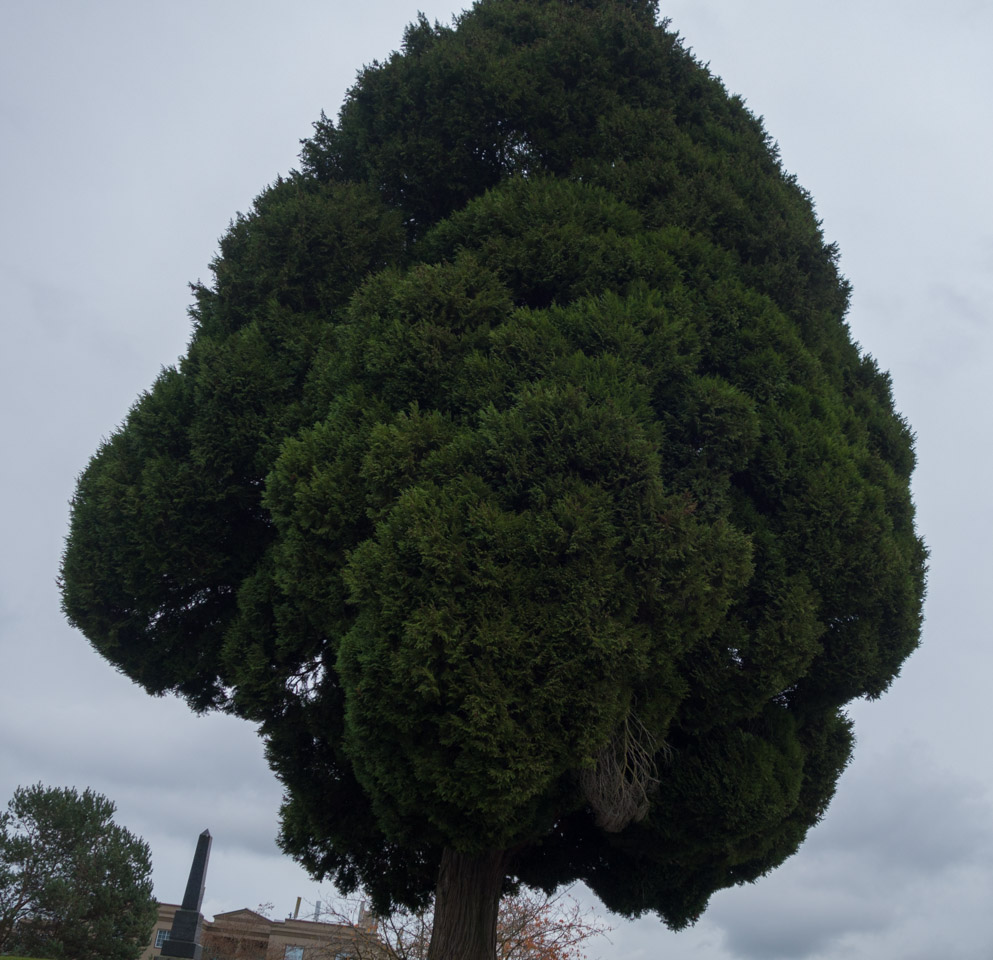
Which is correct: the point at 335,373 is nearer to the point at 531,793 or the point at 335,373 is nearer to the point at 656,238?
the point at 656,238

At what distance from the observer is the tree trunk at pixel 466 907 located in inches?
291

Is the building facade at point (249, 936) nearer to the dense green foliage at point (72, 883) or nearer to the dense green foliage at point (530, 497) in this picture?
the dense green foliage at point (72, 883)

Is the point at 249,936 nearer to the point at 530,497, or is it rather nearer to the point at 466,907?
the point at 466,907

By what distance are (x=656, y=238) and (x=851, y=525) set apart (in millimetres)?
3378

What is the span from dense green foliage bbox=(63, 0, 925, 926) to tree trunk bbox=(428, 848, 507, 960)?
0.57 metres

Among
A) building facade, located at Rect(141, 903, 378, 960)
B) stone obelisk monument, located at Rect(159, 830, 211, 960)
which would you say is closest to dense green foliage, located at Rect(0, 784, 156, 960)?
stone obelisk monument, located at Rect(159, 830, 211, 960)

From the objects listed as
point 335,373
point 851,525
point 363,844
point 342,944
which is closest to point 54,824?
point 342,944

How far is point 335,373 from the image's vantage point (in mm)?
7574

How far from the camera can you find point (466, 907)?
752 centimetres

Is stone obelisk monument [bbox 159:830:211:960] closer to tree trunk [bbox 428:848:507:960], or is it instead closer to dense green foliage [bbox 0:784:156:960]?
tree trunk [bbox 428:848:507:960]

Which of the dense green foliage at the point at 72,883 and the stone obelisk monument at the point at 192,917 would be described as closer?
the stone obelisk monument at the point at 192,917

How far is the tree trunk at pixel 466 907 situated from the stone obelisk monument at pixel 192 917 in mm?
5035

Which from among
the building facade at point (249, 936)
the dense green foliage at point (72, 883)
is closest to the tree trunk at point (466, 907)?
the dense green foliage at point (72, 883)

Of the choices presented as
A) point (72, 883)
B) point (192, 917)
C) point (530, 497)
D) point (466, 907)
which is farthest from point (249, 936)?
point (530, 497)
